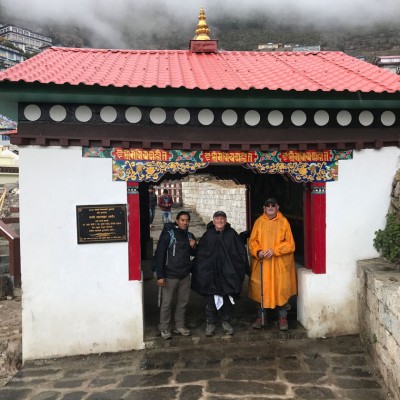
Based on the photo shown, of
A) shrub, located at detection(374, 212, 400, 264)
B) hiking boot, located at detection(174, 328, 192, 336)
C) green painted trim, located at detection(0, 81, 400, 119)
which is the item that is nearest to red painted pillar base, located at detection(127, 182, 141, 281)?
hiking boot, located at detection(174, 328, 192, 336)

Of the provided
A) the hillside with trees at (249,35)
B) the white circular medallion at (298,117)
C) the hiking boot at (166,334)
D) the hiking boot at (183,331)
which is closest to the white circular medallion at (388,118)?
the white circular medallion at (298,117)

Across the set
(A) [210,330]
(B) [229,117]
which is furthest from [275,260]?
(B) [229,117]

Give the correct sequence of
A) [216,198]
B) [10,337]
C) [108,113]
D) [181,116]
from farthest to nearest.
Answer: [216,198] < [10,337] < [181,116] < [108,113]

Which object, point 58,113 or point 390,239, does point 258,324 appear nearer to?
point 390,239

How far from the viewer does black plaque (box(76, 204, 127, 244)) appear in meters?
5.12

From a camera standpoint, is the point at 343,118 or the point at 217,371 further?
the point at 343,118

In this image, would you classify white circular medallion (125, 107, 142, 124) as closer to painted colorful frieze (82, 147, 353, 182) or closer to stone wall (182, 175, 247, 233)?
painted colorful frieze (82, 147, 353, 182)

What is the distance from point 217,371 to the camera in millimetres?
4586

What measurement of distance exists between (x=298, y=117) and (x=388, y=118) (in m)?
1.29

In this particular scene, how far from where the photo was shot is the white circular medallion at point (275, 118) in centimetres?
534

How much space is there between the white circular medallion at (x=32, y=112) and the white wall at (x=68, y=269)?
0.38 meters

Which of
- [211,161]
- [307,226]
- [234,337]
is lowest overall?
[234,337]

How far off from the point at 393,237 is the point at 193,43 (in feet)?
16.1

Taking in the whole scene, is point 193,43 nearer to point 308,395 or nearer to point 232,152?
point 232,152
